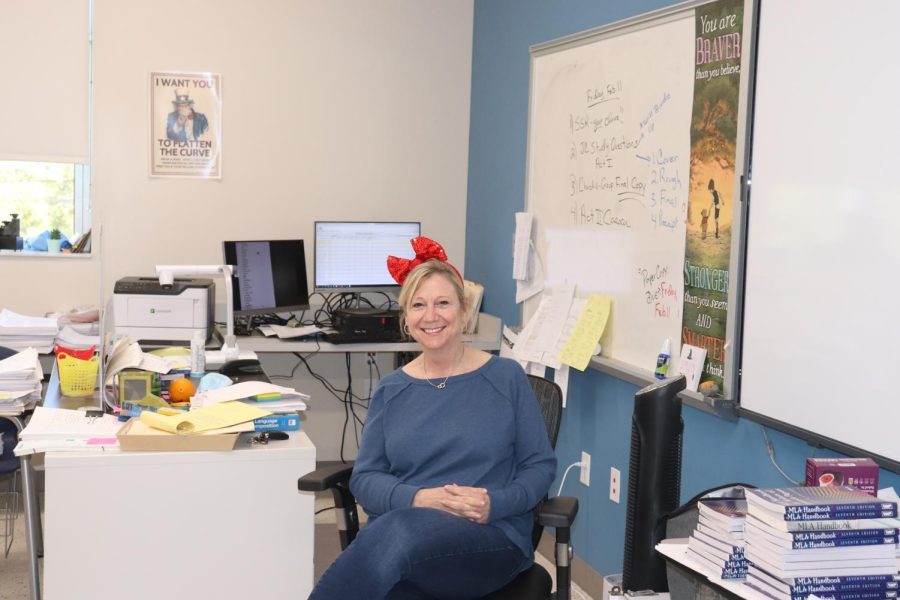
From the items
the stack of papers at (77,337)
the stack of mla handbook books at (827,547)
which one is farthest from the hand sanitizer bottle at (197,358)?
the stack of mla handbook books at (827,547)

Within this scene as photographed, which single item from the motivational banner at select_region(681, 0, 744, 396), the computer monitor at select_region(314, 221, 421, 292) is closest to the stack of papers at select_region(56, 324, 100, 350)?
the computer monitor at select_region(314, 221, 421, 292)

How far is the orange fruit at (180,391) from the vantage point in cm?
288

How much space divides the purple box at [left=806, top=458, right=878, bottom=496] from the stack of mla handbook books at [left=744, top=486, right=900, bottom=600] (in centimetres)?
20

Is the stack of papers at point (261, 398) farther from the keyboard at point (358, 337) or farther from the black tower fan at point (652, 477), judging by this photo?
the keyboard at point (358, 337)

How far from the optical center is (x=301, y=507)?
8.34ft

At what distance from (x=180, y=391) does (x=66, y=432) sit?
1.45 feet

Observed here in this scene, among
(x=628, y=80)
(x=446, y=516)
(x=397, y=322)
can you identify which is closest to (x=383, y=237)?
(x=397, y=322)

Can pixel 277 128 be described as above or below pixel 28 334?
above

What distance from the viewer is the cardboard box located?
7.94 feet

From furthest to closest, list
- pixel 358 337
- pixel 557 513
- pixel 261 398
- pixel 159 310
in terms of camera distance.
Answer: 1. pixel 358 337
2. pixel 159 310
3. pixel 261 398
4. pixel 557 513

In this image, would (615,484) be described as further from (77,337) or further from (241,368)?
(77,337)

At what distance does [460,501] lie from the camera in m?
2.26

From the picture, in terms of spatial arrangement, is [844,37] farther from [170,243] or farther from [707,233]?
[170,243]

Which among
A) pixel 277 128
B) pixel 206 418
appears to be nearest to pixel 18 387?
pixel 206 418
